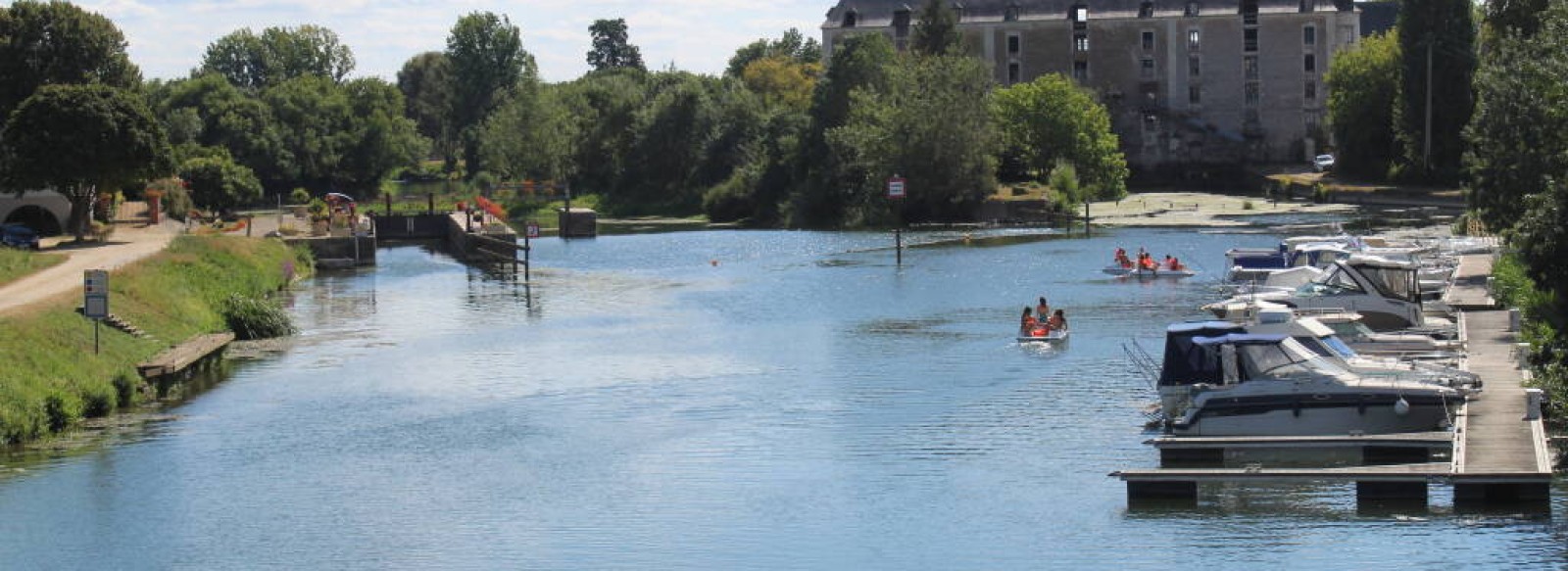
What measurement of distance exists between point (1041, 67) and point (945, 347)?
108 meters

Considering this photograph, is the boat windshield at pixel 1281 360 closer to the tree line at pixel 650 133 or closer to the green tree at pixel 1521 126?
the green tree at pixel 1521 126

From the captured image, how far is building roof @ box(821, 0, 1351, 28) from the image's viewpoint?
529 feet

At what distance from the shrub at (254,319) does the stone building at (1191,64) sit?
104 metres

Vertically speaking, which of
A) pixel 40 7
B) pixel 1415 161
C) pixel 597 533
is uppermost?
pixel 40 7

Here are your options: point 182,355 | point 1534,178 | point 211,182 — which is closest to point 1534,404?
point 1534,178

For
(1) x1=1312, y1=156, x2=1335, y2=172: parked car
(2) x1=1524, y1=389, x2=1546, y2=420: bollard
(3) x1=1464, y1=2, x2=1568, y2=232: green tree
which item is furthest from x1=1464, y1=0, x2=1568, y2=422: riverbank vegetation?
(1) x1=1312, y1=156, x2=1335, y2=172: parked car

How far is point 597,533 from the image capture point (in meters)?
→ 36.7

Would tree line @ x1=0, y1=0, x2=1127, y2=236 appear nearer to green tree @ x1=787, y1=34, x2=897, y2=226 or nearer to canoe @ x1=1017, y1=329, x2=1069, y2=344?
green tree @ x1=787, y1=34, x2=897, y2=226

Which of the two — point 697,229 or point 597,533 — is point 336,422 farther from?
point 697,229

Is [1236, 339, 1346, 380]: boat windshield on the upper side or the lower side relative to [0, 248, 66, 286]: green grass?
lower

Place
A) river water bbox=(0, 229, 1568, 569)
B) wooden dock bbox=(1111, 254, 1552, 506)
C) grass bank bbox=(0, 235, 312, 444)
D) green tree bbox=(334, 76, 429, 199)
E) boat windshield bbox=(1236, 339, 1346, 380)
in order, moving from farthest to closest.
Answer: green tree bbox=(334, 76, 429, 199) → grass bank bbox=(0, 235, 312, 444) → boat windshield bbox=(1236, 339, 1346, 380) → river water bbox=(0, 229, 1568, 569) → wooden dock bbox=(1111, 254, 1552, 506)

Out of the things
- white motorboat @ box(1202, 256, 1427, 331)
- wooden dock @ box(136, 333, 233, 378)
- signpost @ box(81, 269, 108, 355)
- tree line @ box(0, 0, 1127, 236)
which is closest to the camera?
signpost @ box(81, 269, 108, 355)

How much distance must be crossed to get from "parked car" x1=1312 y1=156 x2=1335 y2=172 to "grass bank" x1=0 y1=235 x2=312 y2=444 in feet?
309

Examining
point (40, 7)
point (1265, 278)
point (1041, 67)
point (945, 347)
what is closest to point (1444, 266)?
point (1265, 278)
